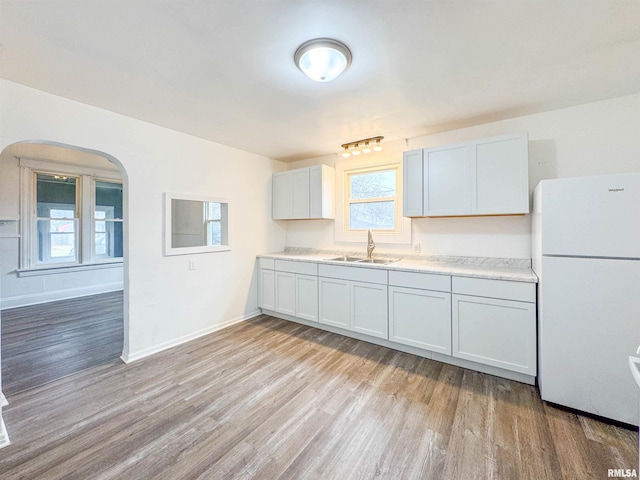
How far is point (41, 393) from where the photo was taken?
6.96 feet

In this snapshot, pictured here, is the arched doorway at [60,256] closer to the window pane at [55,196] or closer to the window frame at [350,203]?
the window pane at [55,196]

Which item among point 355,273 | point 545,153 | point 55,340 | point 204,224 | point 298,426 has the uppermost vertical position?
point 545,153

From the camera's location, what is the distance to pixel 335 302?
3.27m

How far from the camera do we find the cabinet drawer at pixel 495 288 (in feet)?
7.13

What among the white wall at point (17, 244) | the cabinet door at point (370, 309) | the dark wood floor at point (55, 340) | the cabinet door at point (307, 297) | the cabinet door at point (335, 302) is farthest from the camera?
the white wall at point (17, 244)

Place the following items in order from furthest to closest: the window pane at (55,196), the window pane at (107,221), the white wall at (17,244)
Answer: the window pane at (107,221), the window pane at (55,196), the white wall at (17,244)

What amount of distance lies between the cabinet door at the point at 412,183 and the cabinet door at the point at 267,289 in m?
2.11

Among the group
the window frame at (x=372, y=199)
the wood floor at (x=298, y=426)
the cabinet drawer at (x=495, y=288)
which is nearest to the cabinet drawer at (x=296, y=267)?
the window frame at (x=372, y=199)

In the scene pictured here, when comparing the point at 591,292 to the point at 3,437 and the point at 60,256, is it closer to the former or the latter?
the point at 3,437

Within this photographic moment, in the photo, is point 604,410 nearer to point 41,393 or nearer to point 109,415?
point 109,415

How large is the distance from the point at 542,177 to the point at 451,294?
4.83 ft

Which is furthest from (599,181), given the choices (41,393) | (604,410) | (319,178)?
(41,393)

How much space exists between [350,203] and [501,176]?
1.90 meters

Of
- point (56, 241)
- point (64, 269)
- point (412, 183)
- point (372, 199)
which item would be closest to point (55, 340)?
point (64, 269)
